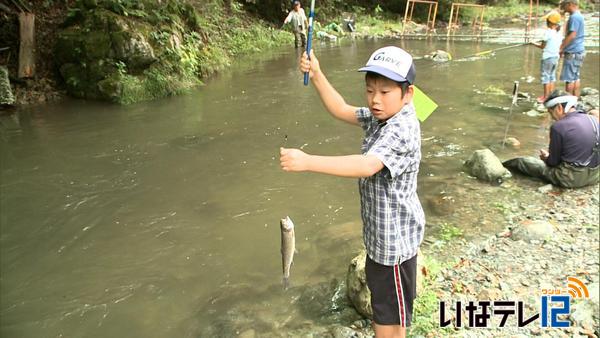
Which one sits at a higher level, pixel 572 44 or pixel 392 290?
pixel 572 44

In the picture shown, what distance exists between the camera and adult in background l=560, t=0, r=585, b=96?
9219 millimetres

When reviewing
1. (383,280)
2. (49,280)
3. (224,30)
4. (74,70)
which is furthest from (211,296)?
(224,30)

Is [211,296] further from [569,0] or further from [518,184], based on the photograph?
[569,0]

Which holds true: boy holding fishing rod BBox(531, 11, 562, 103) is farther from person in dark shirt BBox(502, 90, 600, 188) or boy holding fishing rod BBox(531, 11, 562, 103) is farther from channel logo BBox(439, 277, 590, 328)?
channel logo BBox(439, 277, 590, 328)

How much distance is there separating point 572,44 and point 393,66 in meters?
8.81

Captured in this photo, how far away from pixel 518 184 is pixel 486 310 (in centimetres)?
348

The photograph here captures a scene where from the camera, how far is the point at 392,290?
304cm

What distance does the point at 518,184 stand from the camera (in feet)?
22.6

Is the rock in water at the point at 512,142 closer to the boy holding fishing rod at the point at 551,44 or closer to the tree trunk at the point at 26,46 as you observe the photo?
the boy holding fishing rod at the point at 551,44

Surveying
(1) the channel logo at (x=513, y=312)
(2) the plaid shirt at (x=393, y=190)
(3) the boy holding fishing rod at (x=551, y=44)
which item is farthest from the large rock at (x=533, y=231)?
(3) the boy holding fishing rod at (x=551, y=44)

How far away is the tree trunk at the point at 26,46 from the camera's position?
1183cm

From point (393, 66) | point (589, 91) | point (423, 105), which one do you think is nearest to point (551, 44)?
point (589, 91)

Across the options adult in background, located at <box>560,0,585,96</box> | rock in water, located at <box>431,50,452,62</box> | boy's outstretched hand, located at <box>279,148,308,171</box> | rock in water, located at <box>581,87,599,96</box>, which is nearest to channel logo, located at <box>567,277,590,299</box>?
boy's outstretched hand, located at <box>279,148,308,171</box>

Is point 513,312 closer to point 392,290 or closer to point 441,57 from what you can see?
point 392,290
